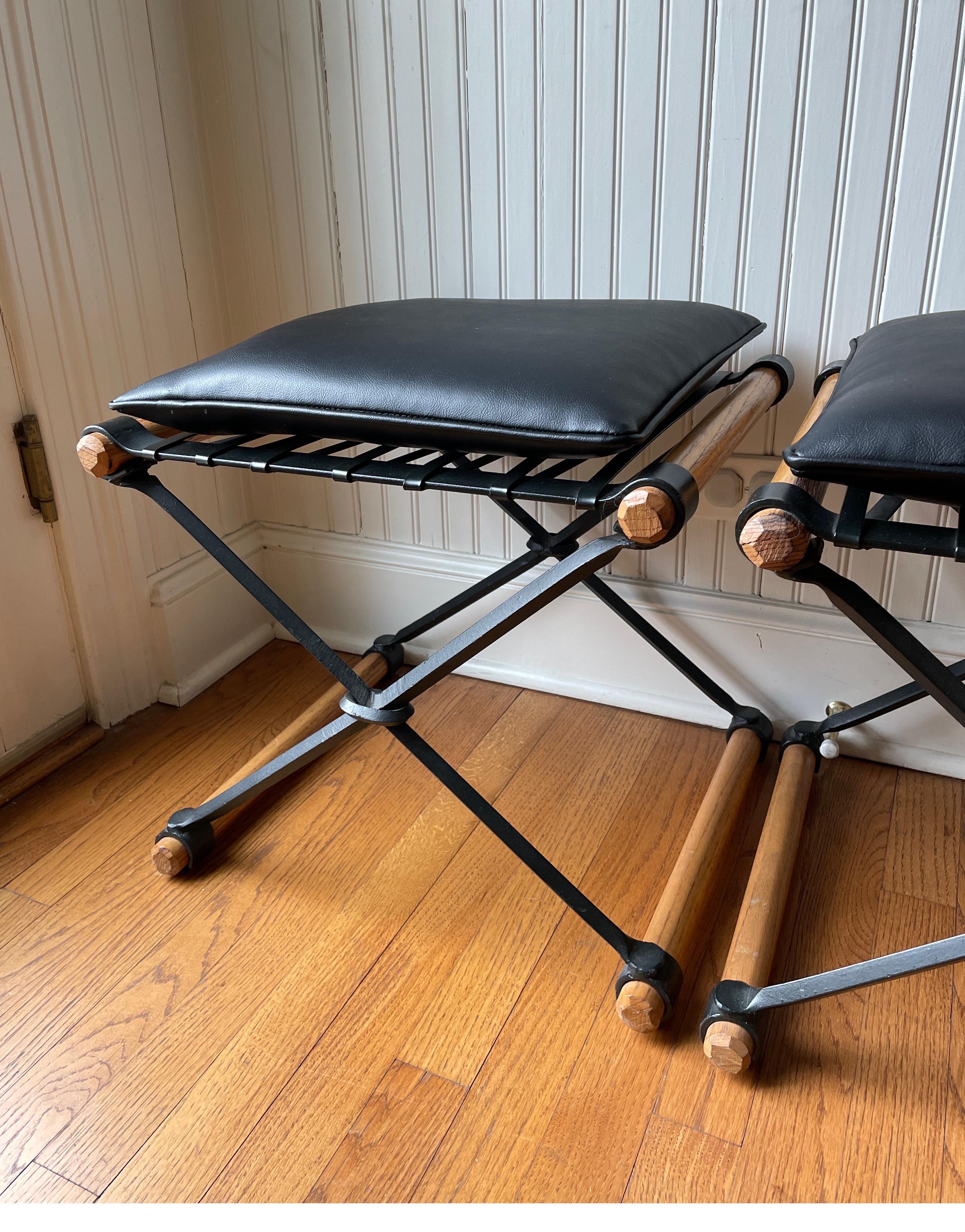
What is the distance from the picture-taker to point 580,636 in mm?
1382

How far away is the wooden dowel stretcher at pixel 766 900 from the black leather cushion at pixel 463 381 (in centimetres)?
48

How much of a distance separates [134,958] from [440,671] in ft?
1.56

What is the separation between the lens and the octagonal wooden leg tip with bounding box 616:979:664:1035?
2.80 ft

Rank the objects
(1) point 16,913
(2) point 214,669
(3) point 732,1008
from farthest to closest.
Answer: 1. (2) point 214,669
2. (1) point 16,913
3. (3) point 732,1008

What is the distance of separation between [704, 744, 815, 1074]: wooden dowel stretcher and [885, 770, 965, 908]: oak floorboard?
11 cm

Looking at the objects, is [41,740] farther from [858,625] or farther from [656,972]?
[858,625]

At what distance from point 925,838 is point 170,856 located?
87 centimetres

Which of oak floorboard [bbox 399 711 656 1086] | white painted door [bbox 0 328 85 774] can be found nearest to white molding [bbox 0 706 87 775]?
white painted door [bbox 0 328 85 774]

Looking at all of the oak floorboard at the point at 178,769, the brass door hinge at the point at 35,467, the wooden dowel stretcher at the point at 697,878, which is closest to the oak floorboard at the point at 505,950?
the wooden dowel stretcher at the point at 697,878

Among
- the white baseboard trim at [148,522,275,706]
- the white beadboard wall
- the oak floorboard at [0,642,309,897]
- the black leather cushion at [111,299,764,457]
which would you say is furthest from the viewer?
the white baseboard trim at [148,522,275,706]

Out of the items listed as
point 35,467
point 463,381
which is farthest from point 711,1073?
point 35,467

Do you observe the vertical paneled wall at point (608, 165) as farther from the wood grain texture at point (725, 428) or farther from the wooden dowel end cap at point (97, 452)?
the wooden dowel end cap at point (97, 452)

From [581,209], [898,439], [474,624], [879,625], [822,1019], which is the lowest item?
[822,1019]

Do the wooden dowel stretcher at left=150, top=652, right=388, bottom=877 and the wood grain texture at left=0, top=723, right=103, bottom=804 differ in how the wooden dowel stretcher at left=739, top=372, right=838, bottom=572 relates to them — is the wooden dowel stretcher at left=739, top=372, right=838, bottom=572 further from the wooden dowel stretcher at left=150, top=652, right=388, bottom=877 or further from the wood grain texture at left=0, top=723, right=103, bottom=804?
the wood grain texture at left=0, top=723, right=103, bottom=804
